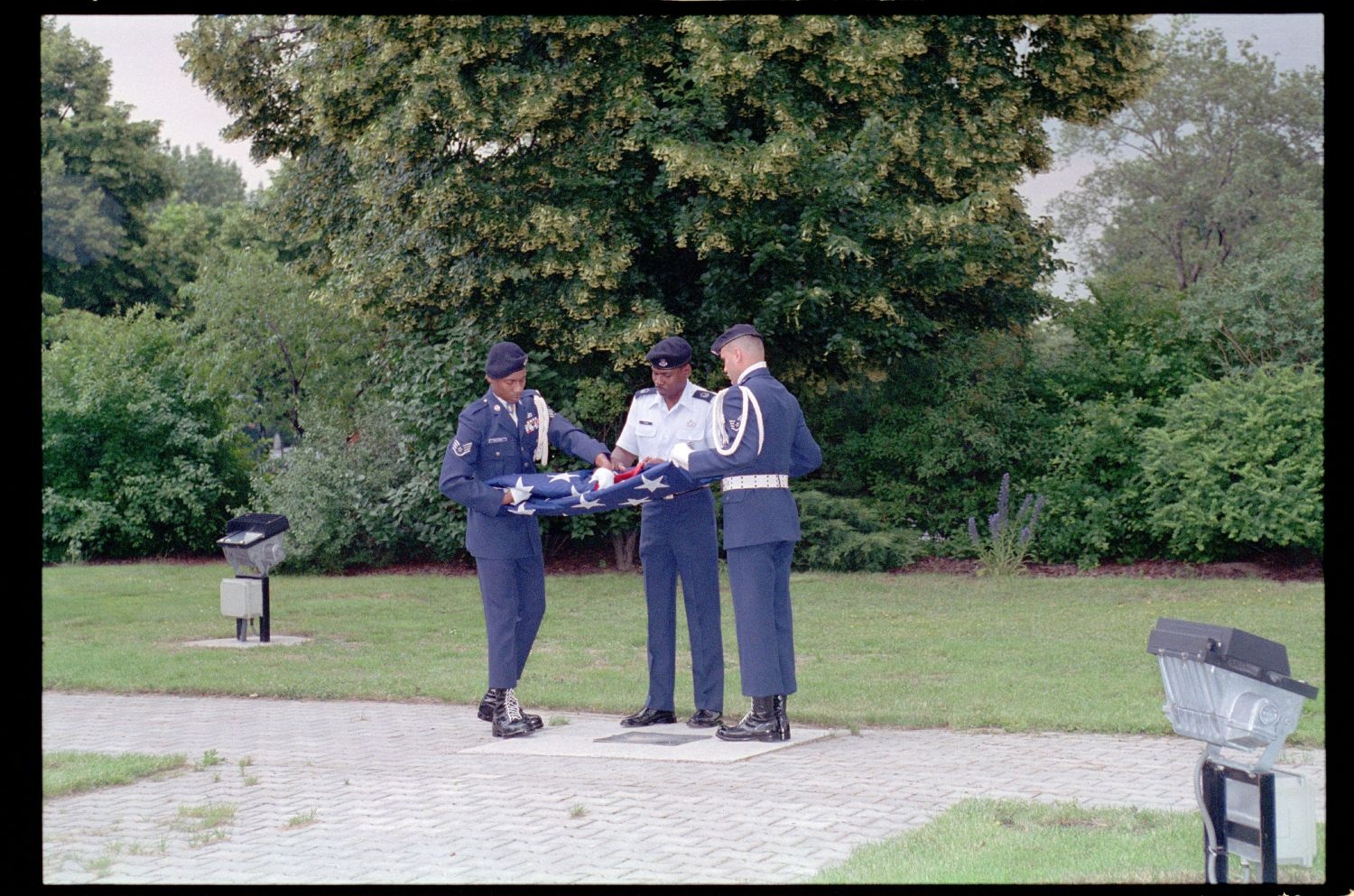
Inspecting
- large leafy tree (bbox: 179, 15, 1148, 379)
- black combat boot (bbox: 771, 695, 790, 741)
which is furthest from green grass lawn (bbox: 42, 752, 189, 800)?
large leafy tree (bbox: 179, 15, 1148, 379)

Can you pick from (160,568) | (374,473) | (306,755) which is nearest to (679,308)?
(374,473)

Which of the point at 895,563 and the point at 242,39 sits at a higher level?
the point at 242,39

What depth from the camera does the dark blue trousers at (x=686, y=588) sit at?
30.4 ft

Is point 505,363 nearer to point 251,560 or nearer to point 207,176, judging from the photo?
point 251,560

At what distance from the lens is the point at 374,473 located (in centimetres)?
2275

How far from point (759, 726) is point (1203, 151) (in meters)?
40.3

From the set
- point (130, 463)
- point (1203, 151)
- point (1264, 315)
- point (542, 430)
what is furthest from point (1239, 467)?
point (1203, 151)

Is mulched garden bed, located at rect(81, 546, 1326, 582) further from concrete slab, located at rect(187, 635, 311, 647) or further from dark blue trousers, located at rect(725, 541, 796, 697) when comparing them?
dark blue trousers, located at rect(725, 541, 796, 697)

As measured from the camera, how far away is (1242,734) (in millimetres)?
5371

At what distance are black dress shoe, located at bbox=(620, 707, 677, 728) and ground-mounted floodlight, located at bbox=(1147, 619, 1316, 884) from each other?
4.51 m

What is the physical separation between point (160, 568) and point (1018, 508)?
14678mm

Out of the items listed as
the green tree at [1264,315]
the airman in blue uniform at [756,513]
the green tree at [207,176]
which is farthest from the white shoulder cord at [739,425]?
the green tree at [207,176]

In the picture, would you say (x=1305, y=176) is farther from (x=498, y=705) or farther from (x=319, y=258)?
(x=498, y=705)

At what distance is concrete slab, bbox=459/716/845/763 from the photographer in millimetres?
8281
